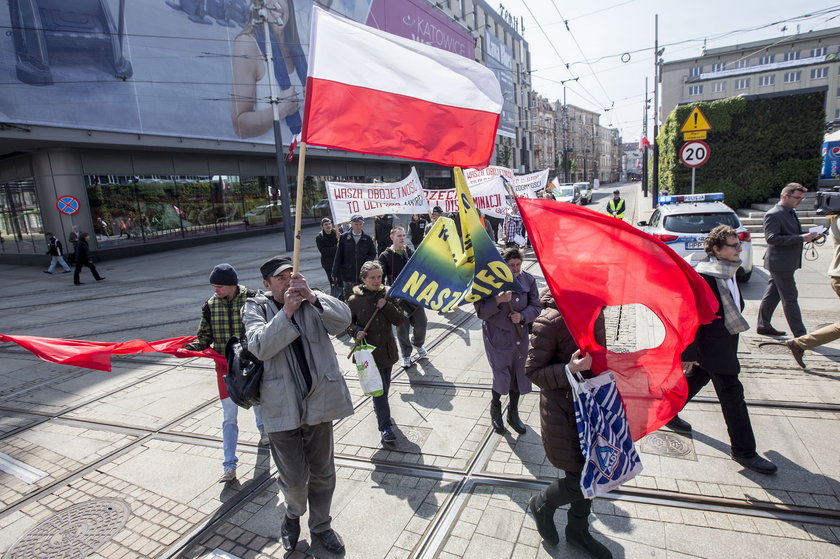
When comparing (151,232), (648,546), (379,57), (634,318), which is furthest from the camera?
(151,232)

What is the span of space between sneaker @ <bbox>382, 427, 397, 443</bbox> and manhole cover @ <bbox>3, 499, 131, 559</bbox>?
2.17 metres

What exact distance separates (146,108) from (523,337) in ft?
71.3

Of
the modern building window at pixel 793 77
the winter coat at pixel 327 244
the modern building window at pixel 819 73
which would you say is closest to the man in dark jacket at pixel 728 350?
the winter coat at pixel 327 244

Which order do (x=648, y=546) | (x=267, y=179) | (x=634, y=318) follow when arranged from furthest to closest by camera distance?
(x=267, y=179) < (x=634, y=318) < (x=648, y=546)

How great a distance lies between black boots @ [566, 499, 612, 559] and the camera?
116 inches

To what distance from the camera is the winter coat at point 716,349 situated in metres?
3.72

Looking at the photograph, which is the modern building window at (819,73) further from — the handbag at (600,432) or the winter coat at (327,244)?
the handbag at (600,432)

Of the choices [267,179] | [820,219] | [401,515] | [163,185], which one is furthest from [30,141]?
[820,219]

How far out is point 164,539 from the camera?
3.53 metres

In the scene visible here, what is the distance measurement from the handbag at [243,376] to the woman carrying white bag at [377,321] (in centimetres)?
151

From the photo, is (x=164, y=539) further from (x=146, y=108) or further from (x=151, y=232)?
(x=151, y=232)

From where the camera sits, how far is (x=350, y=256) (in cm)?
792

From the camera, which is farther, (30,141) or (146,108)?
(146,108)

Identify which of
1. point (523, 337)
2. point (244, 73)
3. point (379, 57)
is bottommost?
point (523, 337)
